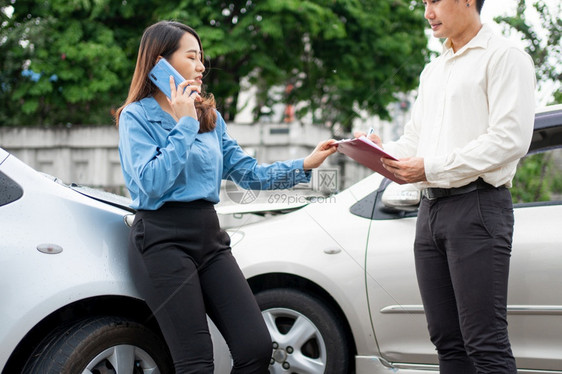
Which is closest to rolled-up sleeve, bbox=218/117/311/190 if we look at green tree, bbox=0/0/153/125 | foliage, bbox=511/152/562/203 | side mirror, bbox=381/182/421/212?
side mirror, bbox=381/182/421/212

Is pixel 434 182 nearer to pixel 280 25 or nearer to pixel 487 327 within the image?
pixel 487 327

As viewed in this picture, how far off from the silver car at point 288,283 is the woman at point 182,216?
0.15 m

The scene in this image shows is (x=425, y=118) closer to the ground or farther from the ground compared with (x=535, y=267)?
farther from the ground

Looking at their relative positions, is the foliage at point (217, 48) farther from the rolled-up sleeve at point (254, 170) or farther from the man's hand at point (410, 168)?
the man's hand at point (410, 168)

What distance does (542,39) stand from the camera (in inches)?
259

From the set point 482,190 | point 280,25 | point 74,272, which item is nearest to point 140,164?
point 74,272

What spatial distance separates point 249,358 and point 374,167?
2.89 feet

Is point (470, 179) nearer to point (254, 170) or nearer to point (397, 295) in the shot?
point (254, 170)

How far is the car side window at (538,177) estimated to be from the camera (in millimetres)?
6539

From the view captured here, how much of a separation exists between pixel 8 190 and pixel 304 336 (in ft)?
5.30

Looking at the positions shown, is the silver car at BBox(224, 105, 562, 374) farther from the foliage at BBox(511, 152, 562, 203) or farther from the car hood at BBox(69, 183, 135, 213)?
the foliage at BBox(511, 152, 562, 203)

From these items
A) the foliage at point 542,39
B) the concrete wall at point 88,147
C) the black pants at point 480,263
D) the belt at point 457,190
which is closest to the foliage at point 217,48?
the concrete wall at point 88,147

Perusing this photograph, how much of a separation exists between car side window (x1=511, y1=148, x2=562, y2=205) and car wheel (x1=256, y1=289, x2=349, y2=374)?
409cm

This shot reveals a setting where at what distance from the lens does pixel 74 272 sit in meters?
2.18
